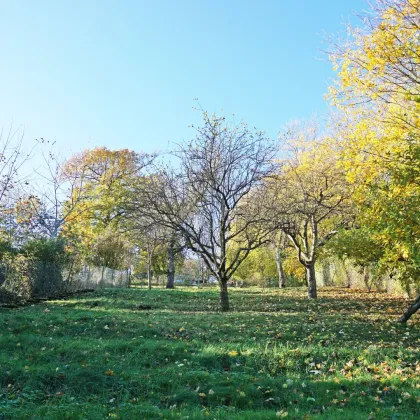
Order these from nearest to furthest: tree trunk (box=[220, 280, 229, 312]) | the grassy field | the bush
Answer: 1. the grassy field
2. tree trunk (box=[220, 280, 229, 312])
3. the bush

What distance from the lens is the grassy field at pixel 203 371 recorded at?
4.50 metres

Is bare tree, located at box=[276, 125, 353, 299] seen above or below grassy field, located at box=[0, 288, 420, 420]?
above

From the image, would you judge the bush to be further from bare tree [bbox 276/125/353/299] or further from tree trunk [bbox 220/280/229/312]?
bare tree [bbox 276/125/353/299]

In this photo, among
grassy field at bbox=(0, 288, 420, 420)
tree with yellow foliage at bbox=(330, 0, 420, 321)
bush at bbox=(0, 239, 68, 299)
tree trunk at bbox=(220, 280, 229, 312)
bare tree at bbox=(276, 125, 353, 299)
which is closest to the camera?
grassy field at bbox=(0, 288, 420, 420)

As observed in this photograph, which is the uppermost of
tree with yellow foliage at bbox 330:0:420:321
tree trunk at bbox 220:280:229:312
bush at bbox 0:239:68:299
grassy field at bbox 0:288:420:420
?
tree with yellow foliage at bbox 330:0:420:321

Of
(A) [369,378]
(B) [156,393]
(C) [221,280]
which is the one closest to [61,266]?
(C) [221,280]

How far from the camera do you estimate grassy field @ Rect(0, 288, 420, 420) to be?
4.50m

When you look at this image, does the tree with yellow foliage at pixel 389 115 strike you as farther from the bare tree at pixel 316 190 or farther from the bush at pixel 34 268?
the bush at pixel 34 268

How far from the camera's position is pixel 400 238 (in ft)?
27.5

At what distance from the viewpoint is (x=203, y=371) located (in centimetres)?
566

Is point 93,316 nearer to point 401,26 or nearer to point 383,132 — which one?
point 383,132

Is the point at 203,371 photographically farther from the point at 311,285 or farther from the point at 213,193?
the point at 311,285

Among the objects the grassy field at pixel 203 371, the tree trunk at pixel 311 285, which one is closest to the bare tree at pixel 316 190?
the tree trunk at pixel 311 285

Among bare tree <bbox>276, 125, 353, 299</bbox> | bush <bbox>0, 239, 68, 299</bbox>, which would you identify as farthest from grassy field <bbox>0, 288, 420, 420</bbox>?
bare tree <bbox>276, 125, 353, 299</bbox>
